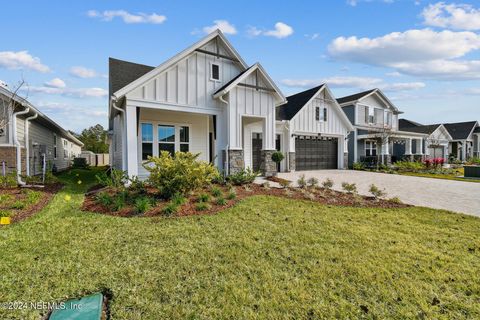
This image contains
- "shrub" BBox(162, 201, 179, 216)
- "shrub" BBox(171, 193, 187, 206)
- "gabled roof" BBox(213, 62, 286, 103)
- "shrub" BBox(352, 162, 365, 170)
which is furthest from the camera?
"shrub" BBox(352, 162, 365, 170)

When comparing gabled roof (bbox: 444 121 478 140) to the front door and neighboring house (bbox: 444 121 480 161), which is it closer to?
neighboring house (bbox: 444 121 480 161)

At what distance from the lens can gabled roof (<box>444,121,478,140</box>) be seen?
32006 millimetres

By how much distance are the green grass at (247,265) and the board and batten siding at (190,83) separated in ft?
18.6

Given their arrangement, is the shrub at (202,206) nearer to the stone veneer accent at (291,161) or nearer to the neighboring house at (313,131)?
the neighboring house at (313,131)

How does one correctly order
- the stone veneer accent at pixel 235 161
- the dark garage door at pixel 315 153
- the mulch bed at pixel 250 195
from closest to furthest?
the mulch bed at pixel 250 195
the stone veneer accent at pixel 235 161
the dark garage door at pixel 315 153

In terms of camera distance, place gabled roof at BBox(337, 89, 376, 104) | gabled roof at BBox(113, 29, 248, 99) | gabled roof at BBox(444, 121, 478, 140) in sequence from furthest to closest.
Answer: gabled roof at BBox(444, 121, 478, 140)
gabled roof at BBox(337, 89, 376, 104)
gabled roof at BBox(113, 29, 248, 99)

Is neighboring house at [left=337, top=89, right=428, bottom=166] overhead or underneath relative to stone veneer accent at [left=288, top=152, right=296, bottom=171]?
overhead

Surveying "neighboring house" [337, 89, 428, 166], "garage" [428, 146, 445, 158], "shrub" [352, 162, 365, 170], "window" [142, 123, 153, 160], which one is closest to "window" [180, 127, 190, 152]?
"window" [142, 123, 153, 160]

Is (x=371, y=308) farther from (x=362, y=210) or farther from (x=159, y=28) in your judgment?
(x=159, y=28)

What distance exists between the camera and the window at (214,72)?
1089 centimetres

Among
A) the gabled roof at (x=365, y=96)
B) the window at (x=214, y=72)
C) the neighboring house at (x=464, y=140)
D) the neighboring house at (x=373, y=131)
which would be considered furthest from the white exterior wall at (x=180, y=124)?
the neighboring house at (x=464, y=140)

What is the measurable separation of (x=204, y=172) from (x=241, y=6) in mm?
7810

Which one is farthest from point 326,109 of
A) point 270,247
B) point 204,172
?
point 270,247

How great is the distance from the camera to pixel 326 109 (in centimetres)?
1802
